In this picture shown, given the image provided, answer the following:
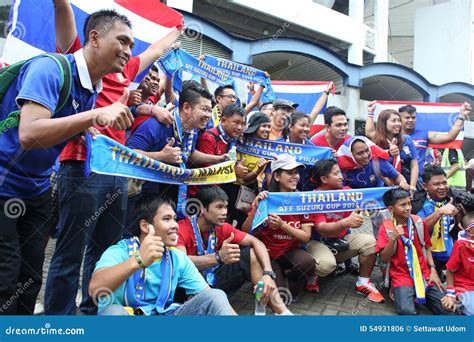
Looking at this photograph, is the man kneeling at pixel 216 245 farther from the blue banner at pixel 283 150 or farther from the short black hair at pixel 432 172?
the short black hair at pixel 432 172

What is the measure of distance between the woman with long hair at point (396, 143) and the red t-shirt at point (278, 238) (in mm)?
1444

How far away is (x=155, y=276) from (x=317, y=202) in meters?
1.87

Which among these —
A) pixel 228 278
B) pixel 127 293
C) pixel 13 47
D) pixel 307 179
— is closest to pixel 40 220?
pixel 127 293

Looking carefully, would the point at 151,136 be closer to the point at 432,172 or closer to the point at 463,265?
the point at 463,265

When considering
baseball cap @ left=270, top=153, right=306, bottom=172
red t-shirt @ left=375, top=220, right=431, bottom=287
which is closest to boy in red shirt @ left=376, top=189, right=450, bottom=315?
red t-shirt @ left=375, top=220, right=431, bottom=287

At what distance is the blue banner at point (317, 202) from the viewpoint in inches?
131

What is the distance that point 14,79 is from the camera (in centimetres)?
175

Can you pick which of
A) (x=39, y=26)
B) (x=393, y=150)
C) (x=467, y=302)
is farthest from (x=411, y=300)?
(x=39, y=26)

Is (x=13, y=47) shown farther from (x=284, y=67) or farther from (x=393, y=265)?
(x=284, y=67)

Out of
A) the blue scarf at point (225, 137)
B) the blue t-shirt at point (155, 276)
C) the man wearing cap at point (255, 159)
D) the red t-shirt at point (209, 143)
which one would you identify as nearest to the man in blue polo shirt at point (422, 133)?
the man wearing cap at point (255, 159)

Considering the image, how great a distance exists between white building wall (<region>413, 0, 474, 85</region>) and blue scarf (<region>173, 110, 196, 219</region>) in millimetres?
26062

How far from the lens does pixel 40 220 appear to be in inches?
82.0

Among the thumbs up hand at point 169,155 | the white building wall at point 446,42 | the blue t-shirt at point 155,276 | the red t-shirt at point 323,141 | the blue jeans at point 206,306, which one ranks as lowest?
the blue jeans at point 206,306

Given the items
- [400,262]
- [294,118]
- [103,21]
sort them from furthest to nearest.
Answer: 1. [294,118]
2. [400,262]
3. [103,21]
